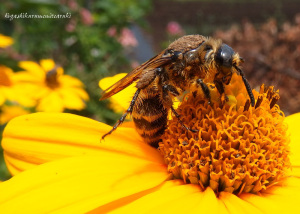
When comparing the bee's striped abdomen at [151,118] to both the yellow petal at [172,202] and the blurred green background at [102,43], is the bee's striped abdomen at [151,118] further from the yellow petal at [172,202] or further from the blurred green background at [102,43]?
the blurred green background at [102,43]

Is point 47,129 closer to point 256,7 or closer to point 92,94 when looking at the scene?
point 92,94

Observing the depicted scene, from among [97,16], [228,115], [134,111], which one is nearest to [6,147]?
[134,111]

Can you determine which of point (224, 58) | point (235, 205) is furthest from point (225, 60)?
point (235, 205)

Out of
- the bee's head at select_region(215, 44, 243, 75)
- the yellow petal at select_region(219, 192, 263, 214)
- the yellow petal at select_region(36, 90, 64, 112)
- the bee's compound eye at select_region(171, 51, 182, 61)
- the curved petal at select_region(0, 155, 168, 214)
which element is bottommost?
the yellow petal at select_region(36, 90, 64, 112)

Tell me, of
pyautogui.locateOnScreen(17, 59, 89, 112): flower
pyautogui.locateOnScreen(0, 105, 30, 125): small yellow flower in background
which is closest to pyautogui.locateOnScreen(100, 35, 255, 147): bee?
pyautogui.locateOnScreen(0, 105, 30, 125): small yellow flower in background

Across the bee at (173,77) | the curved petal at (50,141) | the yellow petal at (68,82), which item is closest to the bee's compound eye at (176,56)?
the bee at (173,77)

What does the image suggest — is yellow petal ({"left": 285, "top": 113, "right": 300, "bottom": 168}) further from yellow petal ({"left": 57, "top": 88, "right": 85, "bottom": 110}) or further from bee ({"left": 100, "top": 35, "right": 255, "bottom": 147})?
yellow petal ({"left": 57, "top": 88, "right": 85, "bottom": 110})

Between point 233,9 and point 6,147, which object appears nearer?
point 6,147

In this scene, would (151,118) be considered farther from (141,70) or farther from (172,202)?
(172,202)
